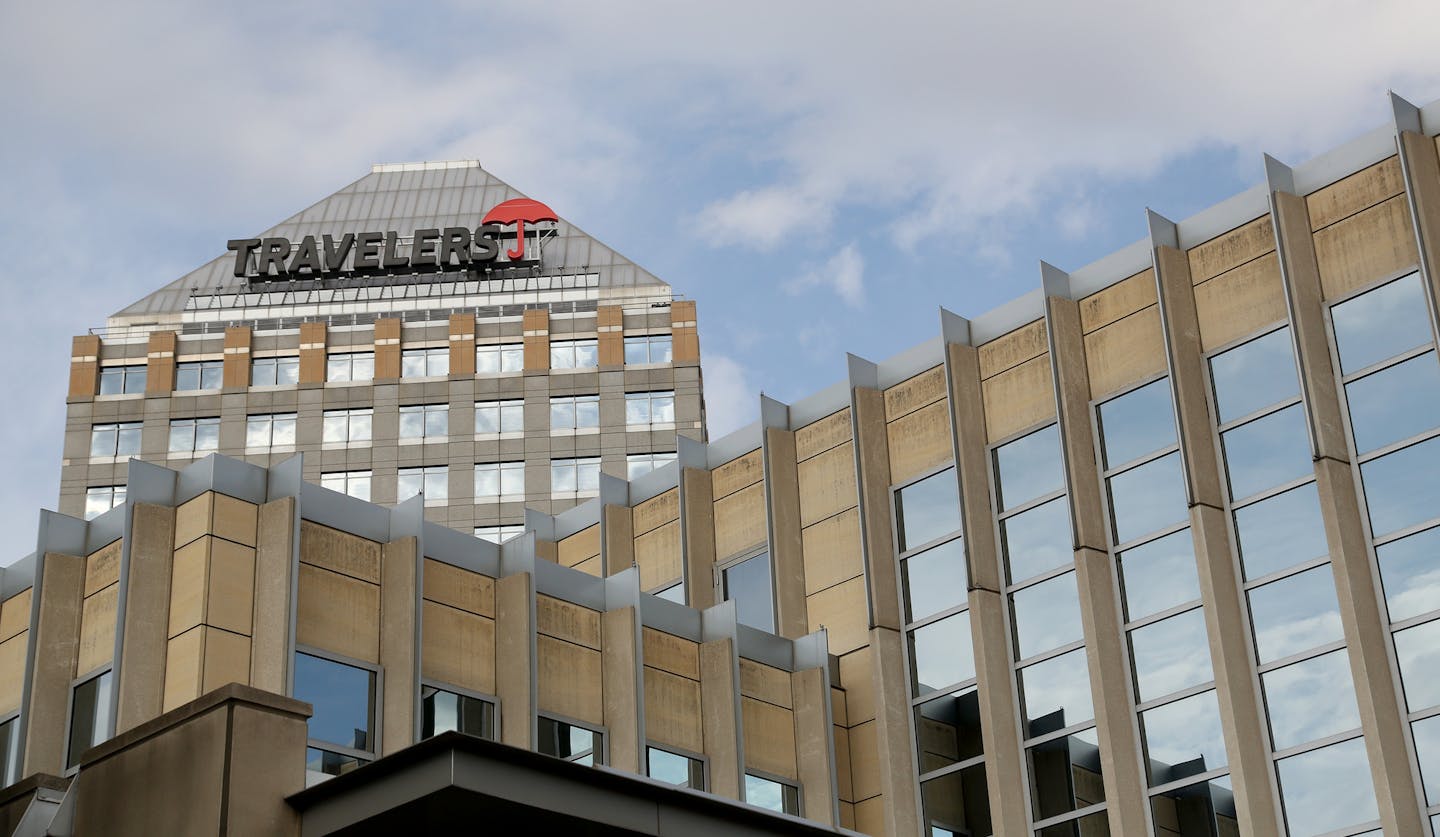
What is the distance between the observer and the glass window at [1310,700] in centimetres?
2969

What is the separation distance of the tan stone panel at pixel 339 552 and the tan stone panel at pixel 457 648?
1179 millimetres

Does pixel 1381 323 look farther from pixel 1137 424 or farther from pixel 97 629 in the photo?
pixel 97 629

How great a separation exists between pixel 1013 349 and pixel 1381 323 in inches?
296

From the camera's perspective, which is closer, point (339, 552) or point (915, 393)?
point (339, 552)

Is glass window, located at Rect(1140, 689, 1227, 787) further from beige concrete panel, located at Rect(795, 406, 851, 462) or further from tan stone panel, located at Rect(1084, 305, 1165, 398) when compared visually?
beige concrete panel, located at Rect(795, 406, 851, 462)

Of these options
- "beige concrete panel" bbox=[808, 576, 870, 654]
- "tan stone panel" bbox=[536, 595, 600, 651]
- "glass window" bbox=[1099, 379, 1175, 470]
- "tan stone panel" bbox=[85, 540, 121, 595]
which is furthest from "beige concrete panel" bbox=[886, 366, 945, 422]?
"tan stone panel" bbox=[85, 540, 121, 595]

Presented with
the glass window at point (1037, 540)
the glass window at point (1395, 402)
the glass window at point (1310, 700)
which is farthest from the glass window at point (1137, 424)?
the glass window at point (1310, 700)

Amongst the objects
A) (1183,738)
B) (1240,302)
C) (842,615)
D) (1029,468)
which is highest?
(1240,302)

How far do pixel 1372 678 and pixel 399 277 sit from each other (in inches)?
2854

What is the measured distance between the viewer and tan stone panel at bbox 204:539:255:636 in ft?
90.5

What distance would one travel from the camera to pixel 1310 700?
30172mm

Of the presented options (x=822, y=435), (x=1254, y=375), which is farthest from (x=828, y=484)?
(x=1254, y=375)

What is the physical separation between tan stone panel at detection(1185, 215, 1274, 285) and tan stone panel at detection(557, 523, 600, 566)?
15660 mm

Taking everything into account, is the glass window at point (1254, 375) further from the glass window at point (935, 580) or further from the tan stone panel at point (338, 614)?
the tan stone panel at point (338, 614)
